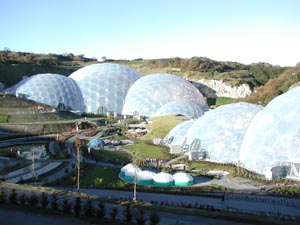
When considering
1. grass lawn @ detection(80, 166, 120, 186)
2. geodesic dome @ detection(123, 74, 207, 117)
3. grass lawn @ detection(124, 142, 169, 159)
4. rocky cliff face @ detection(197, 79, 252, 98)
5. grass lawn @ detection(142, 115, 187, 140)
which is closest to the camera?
grass lawn @ detection(80, 166, 120, 186)

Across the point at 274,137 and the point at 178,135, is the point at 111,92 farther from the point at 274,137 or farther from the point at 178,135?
the point at 274,137

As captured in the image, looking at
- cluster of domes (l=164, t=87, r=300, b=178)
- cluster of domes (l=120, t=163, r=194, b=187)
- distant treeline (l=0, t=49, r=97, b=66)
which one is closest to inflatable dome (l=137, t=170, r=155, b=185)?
cluster of domes (l=120, t=163, r=194, b=187)

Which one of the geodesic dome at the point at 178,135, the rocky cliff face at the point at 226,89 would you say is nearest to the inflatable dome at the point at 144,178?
the geodesic dome at the point at 178,135

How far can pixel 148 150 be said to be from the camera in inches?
1548

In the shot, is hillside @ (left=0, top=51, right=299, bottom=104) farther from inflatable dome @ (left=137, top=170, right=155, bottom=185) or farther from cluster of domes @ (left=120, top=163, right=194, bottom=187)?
inflatable dome @ (left=137, top=170, right=155, bottom=185)

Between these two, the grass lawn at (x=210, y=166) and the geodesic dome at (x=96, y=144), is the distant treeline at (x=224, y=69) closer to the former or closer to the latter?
the geodesic dome at (x=96, y=144)

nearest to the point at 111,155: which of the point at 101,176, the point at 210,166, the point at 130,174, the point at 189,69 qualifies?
the point at 101,176

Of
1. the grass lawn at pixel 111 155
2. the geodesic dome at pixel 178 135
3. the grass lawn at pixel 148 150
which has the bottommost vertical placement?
the grass lawn at pixel 111 155

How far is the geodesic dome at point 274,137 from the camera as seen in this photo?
1076 inches

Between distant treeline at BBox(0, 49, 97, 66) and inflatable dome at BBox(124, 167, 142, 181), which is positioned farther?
distant treeline at BBox(0, 49, 97, 66)

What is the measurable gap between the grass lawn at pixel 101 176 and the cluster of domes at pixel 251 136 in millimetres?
8149

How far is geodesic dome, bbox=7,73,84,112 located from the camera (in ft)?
209

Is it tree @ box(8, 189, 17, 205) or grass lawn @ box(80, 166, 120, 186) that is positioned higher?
tree @ box(8, 189, 17, 205)

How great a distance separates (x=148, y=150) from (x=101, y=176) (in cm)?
1213
